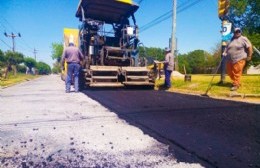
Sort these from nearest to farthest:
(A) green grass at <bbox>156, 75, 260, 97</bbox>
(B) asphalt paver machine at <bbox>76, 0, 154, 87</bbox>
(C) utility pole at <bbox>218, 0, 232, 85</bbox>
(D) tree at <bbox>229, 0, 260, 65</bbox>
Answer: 1. (A) green grass at <bbox>156, 75, 260, 97</bbox>
2. (C) utility pole at <bbox>218, 0, 232, 85</bbox>
3. (B) asphalt paver machine at <bbox>76, 0, 154, 87</bbox>
4. (D) tree at <bbox>229, 0, 260, 65</bbox>

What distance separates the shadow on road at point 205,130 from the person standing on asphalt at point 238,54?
2610 mm

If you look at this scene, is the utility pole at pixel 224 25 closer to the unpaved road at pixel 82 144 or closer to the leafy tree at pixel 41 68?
the unpaved road at pixel 82 144

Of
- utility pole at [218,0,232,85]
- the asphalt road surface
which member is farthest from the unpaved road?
utility pole at [218,0,232,85]

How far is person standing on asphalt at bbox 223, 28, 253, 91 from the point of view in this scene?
7676 millimetres

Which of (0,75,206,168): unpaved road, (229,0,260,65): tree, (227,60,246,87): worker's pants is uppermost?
(229,0,260,65): tree

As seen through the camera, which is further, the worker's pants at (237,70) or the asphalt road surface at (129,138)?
the worker's pants at (237,70)

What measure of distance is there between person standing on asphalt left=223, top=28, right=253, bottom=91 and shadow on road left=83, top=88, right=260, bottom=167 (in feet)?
8.56

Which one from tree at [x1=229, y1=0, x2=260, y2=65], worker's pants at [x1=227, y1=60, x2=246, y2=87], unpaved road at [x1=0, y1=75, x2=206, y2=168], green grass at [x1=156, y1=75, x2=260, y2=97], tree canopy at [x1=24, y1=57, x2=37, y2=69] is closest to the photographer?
unpaved road at [x1=0, y1=75, x2=206, y2=168]

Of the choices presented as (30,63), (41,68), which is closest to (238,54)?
(30,63)

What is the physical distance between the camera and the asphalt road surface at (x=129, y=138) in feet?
7.95

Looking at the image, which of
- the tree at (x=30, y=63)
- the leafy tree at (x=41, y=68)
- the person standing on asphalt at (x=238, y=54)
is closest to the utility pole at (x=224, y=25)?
the person standing on asphalt at (x=238, y=54)

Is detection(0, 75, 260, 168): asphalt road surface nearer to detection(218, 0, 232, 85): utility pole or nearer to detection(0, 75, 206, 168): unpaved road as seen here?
detection(0, 75, 206, 168): unpaved road

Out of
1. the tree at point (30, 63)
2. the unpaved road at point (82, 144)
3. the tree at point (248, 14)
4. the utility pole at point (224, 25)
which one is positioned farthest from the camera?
the tree at point (30, 63)

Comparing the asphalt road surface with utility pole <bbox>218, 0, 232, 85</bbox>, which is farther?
utility pole <bbox>218, 0, 232, 85</bbox>
